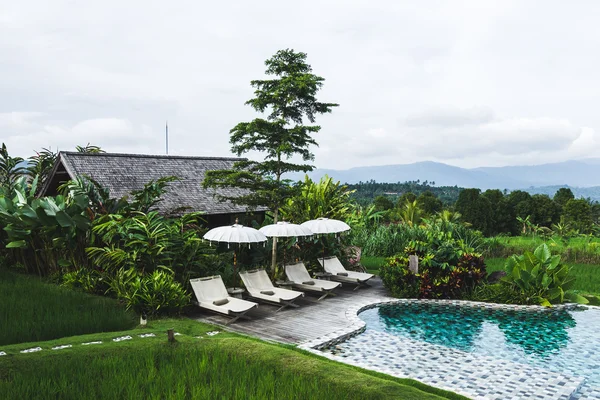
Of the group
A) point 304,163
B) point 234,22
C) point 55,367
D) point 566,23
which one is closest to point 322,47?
point 234,22

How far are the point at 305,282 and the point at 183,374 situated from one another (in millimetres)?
6587

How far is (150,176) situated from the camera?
1566cm

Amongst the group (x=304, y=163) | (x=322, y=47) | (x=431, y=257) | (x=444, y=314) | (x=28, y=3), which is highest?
(x=322, y=47)

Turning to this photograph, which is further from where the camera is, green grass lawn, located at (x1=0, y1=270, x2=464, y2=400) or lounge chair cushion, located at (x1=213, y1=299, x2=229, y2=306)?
lounge chair cushion, located at (x1=213, y1=299, x2=229, y2=306)

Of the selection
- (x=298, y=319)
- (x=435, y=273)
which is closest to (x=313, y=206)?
(x=435, y=273)

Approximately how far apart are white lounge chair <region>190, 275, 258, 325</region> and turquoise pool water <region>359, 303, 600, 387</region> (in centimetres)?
242

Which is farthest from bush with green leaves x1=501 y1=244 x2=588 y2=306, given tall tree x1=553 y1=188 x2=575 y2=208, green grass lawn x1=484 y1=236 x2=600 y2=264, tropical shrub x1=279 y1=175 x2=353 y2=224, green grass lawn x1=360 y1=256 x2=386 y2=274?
tall tree x1=553 y1=188 x2=575 y2=208

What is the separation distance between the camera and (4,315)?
7.46 metres

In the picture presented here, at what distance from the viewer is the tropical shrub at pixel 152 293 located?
8977mm

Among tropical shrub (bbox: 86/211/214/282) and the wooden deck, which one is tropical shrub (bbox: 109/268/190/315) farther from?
the wooden deck

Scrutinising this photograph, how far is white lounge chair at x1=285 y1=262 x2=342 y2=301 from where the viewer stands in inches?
443

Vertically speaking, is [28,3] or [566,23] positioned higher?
[566,23]

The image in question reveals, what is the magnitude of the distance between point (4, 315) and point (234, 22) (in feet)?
28.1

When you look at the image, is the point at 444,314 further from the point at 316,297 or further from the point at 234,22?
the point at 234,22
